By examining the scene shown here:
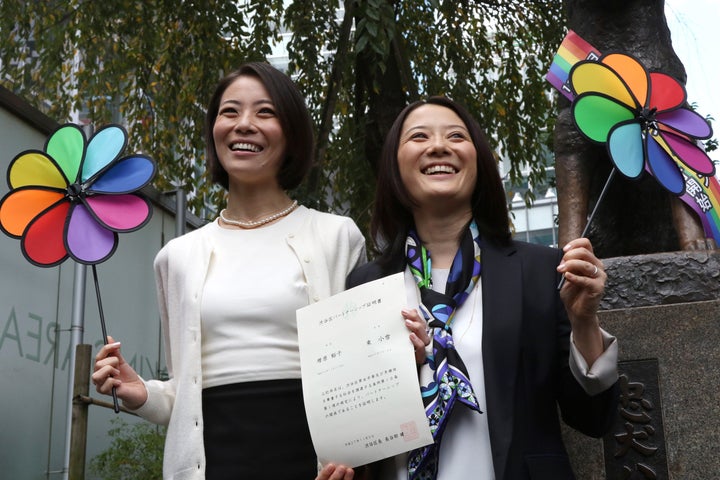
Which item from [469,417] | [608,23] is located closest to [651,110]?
[608,23]

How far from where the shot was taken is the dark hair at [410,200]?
7.50 feet

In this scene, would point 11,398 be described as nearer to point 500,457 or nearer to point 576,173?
point 576,173

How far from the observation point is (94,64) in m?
7.44

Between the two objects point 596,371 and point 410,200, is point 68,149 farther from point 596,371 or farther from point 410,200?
point 596,371

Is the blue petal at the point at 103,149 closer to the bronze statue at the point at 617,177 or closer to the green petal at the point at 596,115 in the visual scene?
the green petal at the point at 596,115

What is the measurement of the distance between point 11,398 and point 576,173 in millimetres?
3966

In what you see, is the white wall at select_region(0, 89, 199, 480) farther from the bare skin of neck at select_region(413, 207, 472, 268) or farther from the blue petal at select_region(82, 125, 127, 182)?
the bare skin of neck at select_region(413, 207, 472, 268)

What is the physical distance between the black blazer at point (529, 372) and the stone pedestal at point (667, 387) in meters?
0.64

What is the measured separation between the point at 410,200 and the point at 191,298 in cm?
58

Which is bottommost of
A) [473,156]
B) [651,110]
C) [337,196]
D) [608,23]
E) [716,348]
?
[716,348]

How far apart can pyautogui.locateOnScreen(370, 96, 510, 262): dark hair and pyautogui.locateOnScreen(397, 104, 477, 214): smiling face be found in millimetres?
22

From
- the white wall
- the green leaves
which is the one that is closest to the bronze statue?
the green leaves

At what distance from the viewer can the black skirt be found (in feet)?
7.02

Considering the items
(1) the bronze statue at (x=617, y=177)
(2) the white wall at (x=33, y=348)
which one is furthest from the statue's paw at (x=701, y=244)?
(2) the white wall at (x=33, y=348)
